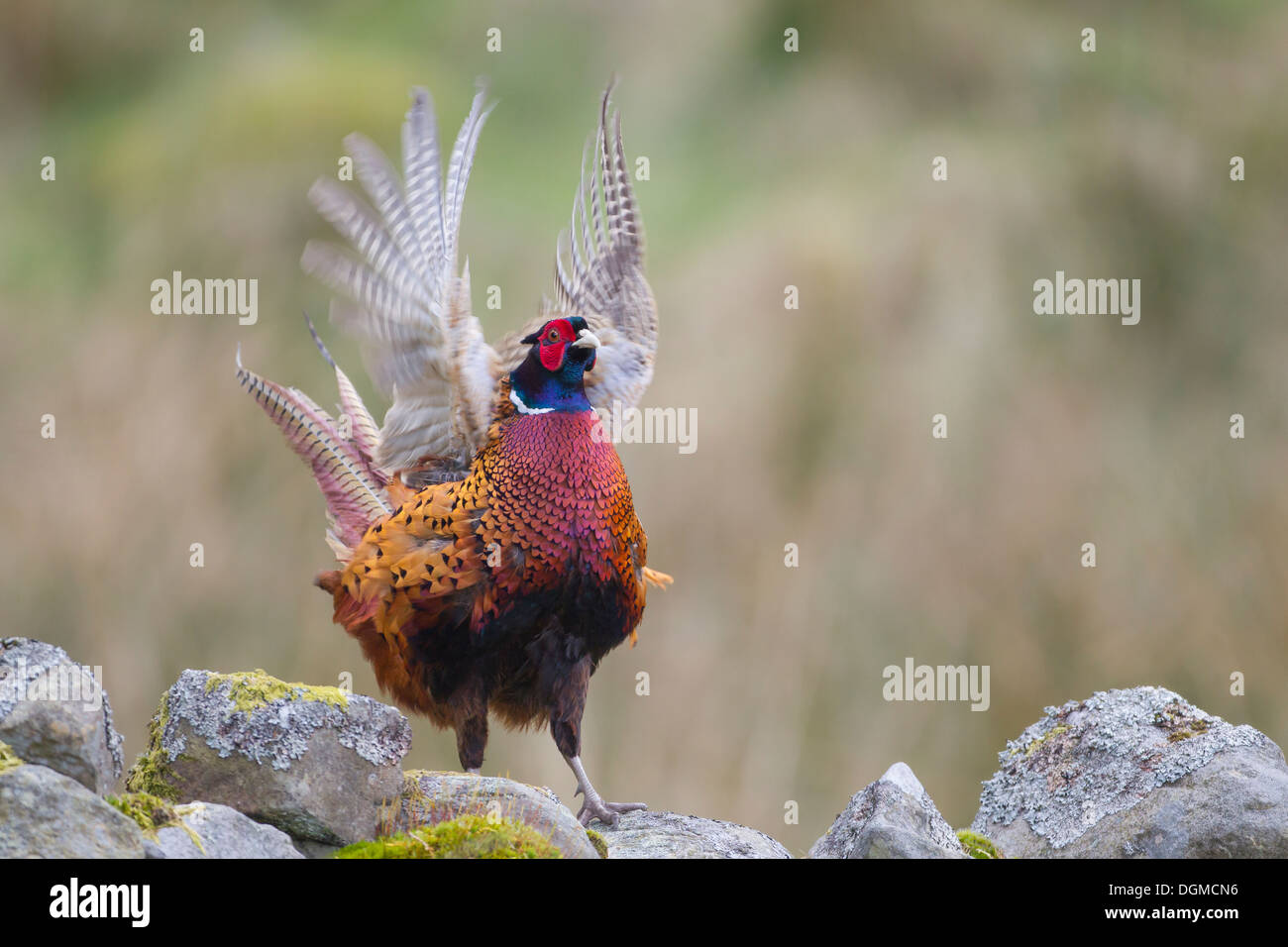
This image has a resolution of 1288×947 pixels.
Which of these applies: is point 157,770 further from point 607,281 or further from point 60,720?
point 607,281

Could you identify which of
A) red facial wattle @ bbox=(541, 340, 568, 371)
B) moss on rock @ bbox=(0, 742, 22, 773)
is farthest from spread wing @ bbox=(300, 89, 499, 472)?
moss on rock @ bbox=(0, 742, 22, 773)

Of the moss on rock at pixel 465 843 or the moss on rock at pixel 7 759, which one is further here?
the moss on rock at pixel 465 843

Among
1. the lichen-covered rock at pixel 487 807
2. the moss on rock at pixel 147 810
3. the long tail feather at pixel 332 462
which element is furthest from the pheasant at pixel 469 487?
the moss on rock at pixel 147 810

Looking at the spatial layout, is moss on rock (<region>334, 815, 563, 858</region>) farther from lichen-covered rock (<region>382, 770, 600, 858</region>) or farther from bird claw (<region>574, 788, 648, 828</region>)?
bird claw (<region>574, 788, 648, 828</region>)

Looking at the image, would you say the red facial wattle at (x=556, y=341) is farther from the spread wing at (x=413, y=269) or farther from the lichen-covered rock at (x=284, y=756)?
the lichen-covered rock at (x=284, y=756)

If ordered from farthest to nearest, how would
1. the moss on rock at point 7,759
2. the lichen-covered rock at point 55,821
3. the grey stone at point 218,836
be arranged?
the grey stone at point 218,836 < the moss on rock at point 7,759 < the lichen-covered rock at point 55,821
